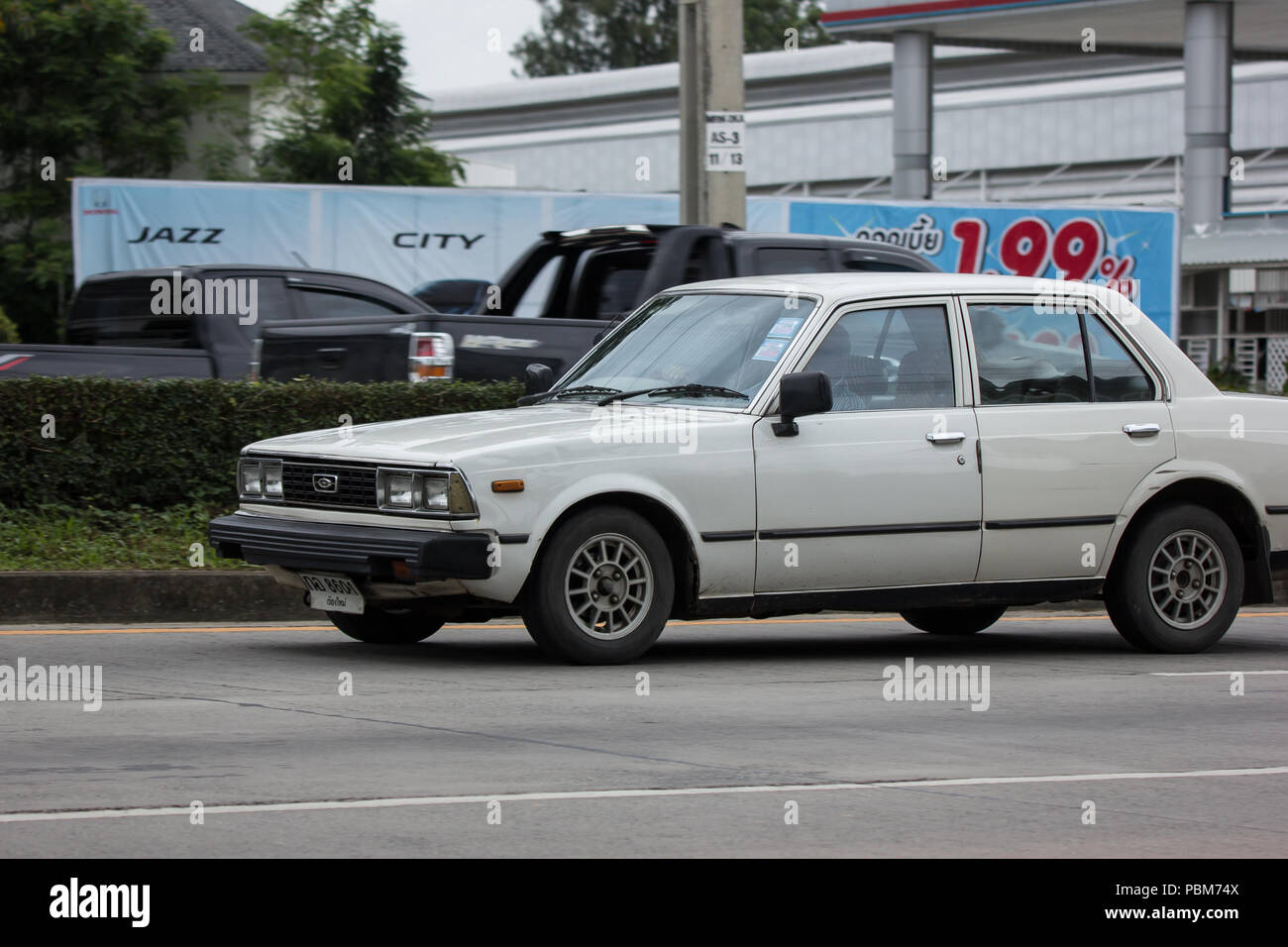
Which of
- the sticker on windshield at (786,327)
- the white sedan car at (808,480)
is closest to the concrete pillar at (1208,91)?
the white sedan car at (808,480)

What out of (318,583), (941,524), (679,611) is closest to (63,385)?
(318,583)

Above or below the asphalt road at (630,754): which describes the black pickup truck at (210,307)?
above

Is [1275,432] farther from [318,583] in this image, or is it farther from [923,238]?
[923,238]

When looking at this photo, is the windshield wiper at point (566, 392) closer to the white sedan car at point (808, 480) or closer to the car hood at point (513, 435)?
the white sedan car at point (808, 480)

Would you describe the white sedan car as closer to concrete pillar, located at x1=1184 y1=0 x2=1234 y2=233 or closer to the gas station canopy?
concrete pillar, located at x1=1184 y1=0 x2=1234 y2=233

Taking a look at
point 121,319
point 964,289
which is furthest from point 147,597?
point 121,319

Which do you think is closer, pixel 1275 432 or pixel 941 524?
pixel 941 524

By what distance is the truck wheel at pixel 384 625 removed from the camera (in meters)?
9.66

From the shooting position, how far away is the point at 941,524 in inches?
363

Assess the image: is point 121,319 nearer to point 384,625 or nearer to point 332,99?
point 384,625

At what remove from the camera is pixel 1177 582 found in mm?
9891

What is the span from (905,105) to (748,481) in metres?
31.5

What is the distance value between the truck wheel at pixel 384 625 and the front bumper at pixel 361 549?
34.4 inches

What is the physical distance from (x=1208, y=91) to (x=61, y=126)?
2053 cm
